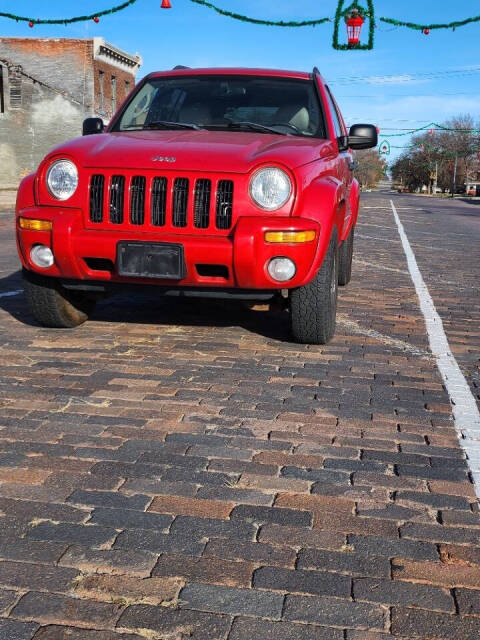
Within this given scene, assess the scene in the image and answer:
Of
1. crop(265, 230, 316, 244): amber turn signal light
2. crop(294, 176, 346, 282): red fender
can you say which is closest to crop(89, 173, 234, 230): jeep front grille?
crop(265, 230, 316, 244): amber turn signal light

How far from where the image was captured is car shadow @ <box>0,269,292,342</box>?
5.97 meters

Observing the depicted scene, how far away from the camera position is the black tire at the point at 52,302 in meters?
5.41

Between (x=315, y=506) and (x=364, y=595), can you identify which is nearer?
(x=364, y=595)

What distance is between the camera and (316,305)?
16.7 feet

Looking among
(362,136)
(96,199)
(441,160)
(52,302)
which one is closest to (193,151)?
(96,199)

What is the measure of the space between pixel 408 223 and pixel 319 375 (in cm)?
1768

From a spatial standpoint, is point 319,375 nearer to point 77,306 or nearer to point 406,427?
point 406,427

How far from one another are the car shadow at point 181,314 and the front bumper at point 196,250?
2.61ft

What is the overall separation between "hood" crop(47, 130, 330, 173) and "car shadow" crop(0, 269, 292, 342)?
44.0 inches

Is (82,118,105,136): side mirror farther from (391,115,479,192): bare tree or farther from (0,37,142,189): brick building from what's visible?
(391,115,479,192): bare tree

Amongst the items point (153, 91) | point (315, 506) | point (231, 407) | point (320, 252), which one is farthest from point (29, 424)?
point (153, 91)

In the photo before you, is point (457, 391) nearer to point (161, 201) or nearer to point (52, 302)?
point (161, 201)

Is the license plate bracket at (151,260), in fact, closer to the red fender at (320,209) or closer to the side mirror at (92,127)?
the red fender at (320,209)

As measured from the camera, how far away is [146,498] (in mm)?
2865
